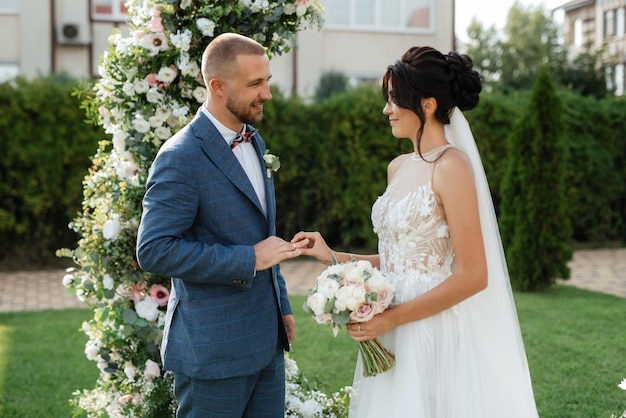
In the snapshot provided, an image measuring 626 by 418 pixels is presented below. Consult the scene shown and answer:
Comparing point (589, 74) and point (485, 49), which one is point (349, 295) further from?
point (485, 49)

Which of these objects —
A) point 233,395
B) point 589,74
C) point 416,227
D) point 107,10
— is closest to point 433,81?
point 416,227

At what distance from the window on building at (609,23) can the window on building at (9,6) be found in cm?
3173

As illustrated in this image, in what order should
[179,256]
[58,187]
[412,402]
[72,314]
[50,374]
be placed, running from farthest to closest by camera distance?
[58,187], [72,314], [50,374], [412,402], [179,256]

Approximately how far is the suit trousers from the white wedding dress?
43 cm

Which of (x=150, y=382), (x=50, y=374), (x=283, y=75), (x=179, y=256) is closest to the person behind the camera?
(x=179, y=256)

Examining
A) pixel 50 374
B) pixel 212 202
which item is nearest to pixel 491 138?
pixel 50 374

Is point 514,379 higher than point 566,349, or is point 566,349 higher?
point 514,379

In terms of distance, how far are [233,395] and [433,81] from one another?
4.67 feet

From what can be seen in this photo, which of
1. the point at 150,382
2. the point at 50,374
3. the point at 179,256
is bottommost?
the point at 50,374

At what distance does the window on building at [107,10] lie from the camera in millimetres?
15422

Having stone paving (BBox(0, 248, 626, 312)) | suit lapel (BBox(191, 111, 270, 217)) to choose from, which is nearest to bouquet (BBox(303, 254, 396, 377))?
suit lapel (BBox(191, 111, 270, 217))

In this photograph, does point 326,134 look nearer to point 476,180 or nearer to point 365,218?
point 365,218

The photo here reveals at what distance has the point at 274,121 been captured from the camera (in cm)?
1138

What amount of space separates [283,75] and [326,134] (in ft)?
16.3
